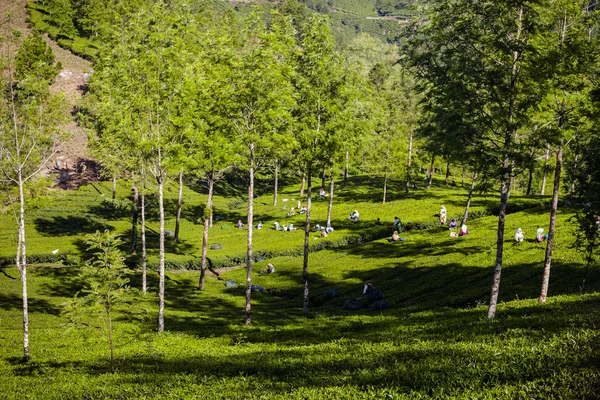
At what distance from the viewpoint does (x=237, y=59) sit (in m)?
27.4

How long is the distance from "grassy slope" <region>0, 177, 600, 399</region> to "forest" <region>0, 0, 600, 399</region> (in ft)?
0.39

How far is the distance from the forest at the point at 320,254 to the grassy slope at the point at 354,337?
0.12 metres

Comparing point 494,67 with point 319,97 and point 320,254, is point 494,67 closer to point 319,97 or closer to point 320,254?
point 319,97

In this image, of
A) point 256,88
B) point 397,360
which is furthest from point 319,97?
point 397,360

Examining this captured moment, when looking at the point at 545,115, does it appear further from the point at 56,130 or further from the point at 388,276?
the point at 56,130

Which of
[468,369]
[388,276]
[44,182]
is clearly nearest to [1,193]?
[44,182]

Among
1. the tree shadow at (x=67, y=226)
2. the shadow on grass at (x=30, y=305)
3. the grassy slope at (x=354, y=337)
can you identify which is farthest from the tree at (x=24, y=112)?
the tree shadow at (x=67, y=226)

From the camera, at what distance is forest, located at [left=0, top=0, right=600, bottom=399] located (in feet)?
50.9

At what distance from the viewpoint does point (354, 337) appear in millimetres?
21203

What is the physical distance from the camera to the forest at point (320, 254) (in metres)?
15.5

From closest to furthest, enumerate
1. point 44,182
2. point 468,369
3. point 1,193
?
point 468,369
point 44,182
point 1,193

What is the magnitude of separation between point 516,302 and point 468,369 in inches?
503

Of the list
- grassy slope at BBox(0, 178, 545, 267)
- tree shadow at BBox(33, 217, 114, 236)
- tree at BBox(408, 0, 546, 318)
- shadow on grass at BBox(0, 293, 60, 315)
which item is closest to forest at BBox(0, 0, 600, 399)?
tree at BBox(408, 0, 546, 318)

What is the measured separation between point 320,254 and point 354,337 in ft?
99.2
